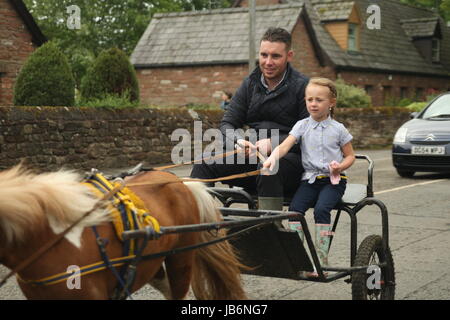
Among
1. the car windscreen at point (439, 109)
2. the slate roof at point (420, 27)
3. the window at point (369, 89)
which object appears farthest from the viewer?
the slate roof at point (420, 27)

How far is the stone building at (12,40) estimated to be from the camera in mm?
23250

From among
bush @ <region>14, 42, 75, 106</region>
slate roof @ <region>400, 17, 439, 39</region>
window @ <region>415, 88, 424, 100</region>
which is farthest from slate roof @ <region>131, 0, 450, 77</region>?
bush @ <region>14, 42, 75, 106</region>

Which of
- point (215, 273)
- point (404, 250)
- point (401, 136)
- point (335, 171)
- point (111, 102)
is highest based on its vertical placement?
point (335, 171)

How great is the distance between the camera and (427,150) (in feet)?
48.7

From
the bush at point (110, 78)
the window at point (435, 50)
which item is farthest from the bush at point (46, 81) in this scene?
the window at point (435, 50)

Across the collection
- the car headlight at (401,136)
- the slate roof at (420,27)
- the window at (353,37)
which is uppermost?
the slate roof at (420,27)

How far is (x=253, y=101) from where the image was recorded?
5.67 m

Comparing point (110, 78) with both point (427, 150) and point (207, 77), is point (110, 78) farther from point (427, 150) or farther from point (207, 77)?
point (207, 77)

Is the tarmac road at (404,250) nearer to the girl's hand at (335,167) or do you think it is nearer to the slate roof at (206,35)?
the girl's hand at (335,167)

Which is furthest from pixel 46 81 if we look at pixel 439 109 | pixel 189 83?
pixel 189 83

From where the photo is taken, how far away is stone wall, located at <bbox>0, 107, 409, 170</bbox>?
14.2 meters

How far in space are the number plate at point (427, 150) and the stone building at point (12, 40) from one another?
13868 mm

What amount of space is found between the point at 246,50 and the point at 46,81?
17.6 m
